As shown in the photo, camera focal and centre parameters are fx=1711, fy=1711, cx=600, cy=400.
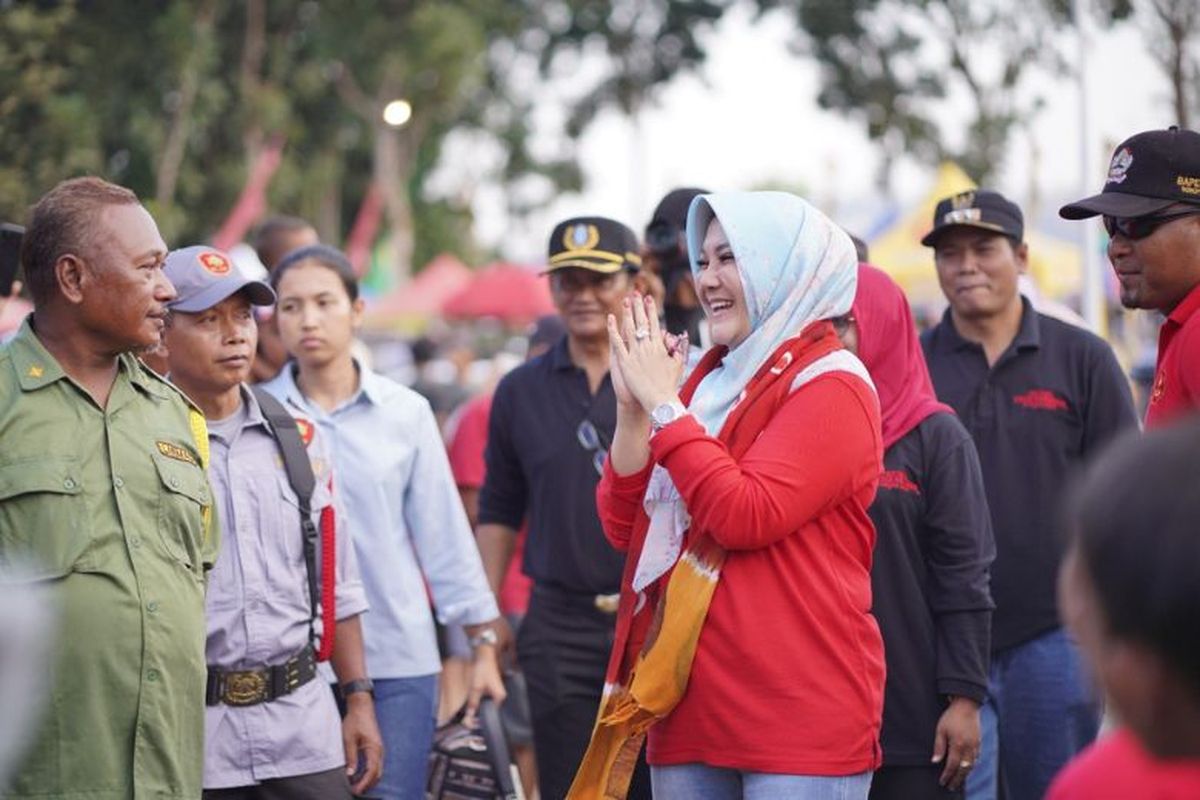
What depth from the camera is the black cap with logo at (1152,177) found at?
14.4 ft


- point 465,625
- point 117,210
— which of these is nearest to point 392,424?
point 465,625

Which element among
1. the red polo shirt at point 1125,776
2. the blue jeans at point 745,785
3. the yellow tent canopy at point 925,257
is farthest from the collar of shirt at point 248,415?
the yellow tent canopy at point 925,257

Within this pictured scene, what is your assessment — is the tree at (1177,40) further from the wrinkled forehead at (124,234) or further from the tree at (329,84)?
the wrinkled forehead at (124,234)

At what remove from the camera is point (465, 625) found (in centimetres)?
605

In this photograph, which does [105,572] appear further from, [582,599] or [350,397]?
[582,599]

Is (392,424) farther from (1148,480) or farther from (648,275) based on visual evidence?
(1148,480)

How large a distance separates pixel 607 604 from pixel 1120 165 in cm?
243

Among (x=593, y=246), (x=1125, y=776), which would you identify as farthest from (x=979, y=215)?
(x=1125, y=776)

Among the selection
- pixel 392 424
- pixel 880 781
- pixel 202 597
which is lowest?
pixel 880 781

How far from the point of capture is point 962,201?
6.52 metres

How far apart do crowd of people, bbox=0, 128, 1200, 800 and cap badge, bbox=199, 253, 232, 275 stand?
15 millimetres

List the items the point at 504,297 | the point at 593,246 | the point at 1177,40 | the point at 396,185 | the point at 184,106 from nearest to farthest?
1. the point at 593,246
2. the point at 1177,40
3. the point at 184,106
4. the point at 504,297
5. the point at 396,185

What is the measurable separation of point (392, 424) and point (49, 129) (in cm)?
698

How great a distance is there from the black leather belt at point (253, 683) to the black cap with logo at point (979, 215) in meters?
3.03
